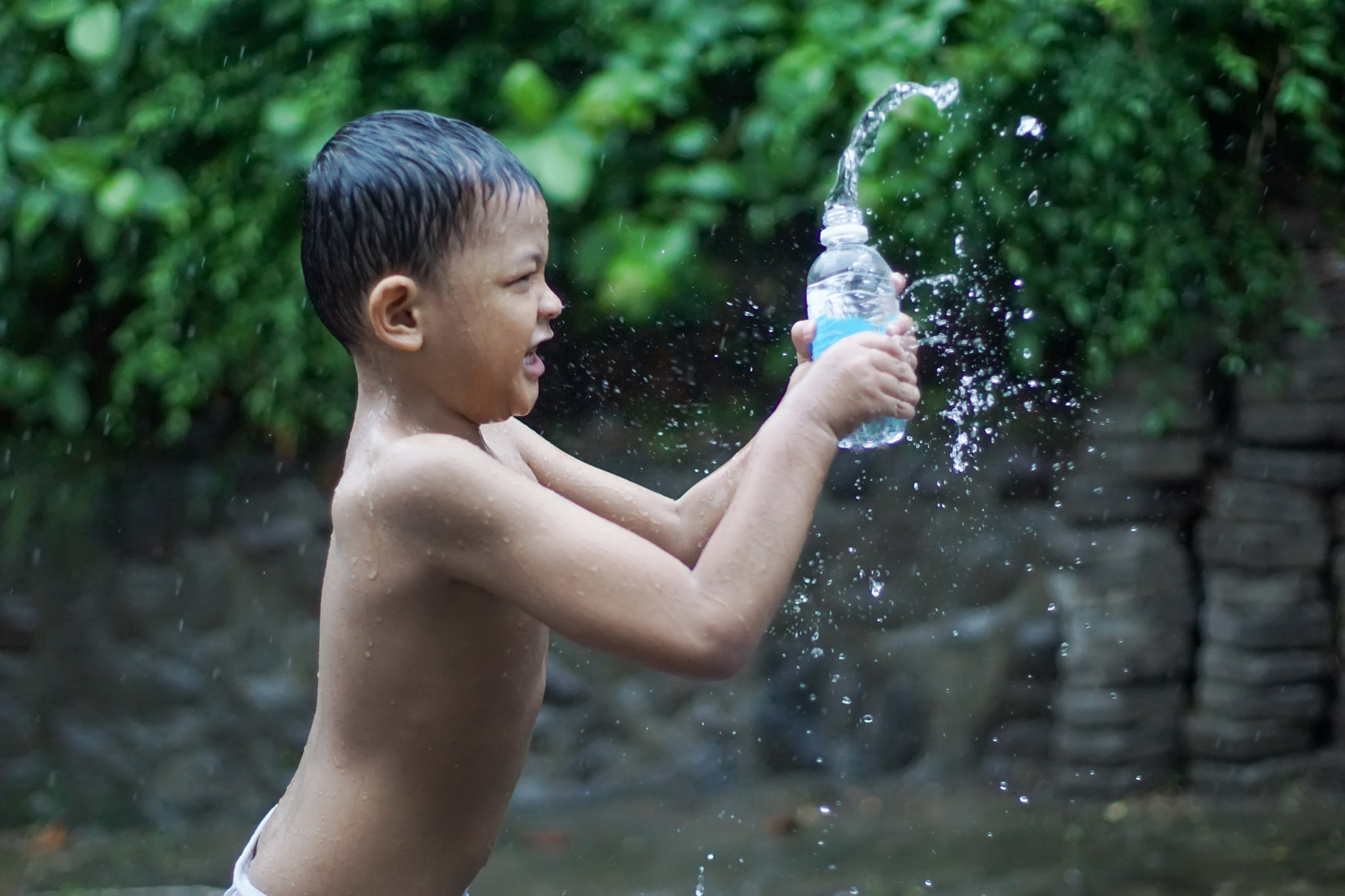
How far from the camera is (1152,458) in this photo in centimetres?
364

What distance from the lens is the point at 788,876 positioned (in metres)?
3.35

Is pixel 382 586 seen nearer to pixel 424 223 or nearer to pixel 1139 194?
pixel 424 223

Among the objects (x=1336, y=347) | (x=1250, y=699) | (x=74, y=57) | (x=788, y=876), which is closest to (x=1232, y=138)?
(x=1336, y=347)

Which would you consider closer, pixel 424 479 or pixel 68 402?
pixel 424 479

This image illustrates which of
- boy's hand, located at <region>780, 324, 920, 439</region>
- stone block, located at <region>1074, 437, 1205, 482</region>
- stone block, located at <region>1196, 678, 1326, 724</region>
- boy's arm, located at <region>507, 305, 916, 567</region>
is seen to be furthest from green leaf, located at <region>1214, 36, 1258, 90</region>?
Result: boy's hand, located at <region>780, 324, 920, 439</region>

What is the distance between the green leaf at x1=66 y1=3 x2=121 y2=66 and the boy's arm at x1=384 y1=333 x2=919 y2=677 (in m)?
2.60

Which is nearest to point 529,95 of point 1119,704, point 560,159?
point 560,159

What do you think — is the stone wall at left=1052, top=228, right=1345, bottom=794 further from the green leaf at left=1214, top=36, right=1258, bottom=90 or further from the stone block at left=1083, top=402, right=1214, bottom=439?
the green leaf at left=1214, top=36, right=1258, bottom=90

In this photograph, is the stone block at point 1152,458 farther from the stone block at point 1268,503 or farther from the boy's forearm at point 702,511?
the boy's forearm at point 702,511

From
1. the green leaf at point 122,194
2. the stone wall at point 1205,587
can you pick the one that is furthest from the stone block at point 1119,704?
the green leaf at point 122,194

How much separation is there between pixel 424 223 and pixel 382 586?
0.42 meters

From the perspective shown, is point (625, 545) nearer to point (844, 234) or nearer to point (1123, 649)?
point (844, 234)

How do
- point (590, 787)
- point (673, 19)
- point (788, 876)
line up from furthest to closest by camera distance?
point (590, 787) → point (673, 19) → point (788, 876)

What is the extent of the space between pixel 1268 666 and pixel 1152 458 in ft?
2.06
